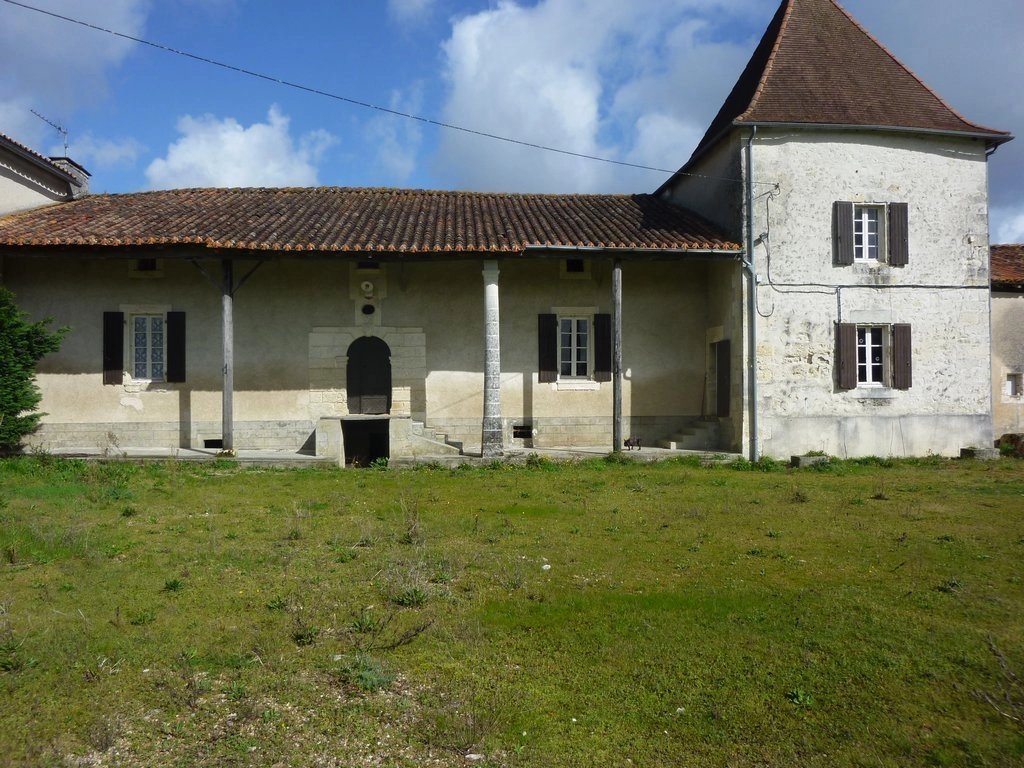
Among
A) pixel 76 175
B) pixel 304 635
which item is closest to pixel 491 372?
pixel 304 635

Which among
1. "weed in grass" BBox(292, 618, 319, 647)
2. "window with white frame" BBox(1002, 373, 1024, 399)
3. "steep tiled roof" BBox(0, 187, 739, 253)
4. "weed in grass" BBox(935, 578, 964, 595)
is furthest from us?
"window with white frame" BBox(1002, 373, 1024, 399)

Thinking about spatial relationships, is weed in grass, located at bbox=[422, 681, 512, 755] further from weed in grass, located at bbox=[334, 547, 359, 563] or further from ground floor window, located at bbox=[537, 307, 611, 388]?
ground floor window, located at bbox=[537, 307, 611, 388]

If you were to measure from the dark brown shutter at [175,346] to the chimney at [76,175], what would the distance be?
4895 millimetres

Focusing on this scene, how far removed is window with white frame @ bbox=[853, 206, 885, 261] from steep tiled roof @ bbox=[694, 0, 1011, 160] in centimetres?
159

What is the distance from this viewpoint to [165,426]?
15.1 m

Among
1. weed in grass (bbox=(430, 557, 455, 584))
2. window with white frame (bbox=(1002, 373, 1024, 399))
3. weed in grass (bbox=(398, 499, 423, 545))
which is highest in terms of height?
window with white frame (bbox=(1002, 373, 1024, 399))

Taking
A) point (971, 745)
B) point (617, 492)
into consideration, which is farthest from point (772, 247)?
point (971, 745)

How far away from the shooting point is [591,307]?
16.1 metres

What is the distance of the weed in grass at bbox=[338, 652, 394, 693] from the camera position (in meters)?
4.29

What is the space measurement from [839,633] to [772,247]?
10.8 m

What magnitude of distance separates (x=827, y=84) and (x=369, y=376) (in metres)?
10.8

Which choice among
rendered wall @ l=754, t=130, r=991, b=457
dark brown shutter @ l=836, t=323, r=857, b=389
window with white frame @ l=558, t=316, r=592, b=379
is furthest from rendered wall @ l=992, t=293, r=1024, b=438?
window with white frame @ l=558, t=316, r=592, b=379

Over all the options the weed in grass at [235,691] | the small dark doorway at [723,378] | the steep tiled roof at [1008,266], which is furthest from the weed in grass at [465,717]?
the steep tiled roof at [1008,266]

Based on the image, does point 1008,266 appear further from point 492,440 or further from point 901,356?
point 492,440
